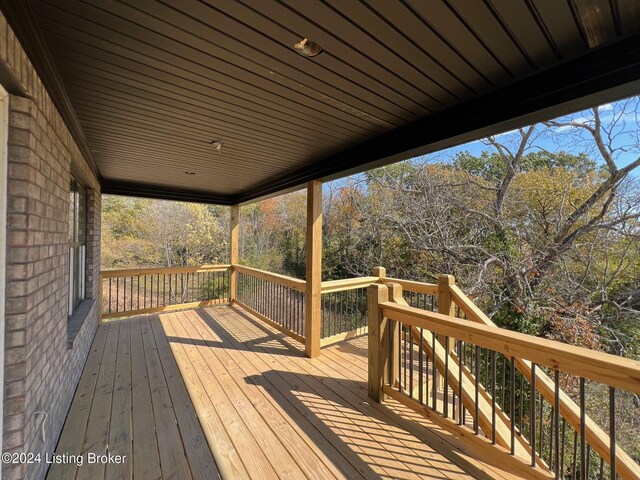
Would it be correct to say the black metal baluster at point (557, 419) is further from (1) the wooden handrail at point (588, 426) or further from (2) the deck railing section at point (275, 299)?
(2) the deck railing section at point (275, 299)

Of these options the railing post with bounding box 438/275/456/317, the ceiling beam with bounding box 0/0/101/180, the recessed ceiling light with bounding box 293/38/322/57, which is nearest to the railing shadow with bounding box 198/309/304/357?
the railing post with bounding box 438/275/456/317

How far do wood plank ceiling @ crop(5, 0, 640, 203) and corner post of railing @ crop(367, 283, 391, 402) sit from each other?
1.26 metres

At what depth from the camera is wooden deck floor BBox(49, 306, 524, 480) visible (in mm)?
1754

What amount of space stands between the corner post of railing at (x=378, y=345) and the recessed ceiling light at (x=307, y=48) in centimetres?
186

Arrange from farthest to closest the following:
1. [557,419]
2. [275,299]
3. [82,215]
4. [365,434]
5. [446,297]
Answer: [275,299], [82,215], [446,297], [365,434], [557,419]

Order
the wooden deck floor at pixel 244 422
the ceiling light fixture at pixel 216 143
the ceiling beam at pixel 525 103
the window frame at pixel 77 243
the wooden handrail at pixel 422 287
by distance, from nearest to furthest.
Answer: the ceiling beam at pixel 525 103 → the wooden deck floor at pixel 244 422 → the ceiling light fixture at pixel 216 143 → the window frame at pixel 77 243 → the wooden handrail at pixel 422 287

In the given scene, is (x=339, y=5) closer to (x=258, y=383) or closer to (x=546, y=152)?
(x=258, y=383)

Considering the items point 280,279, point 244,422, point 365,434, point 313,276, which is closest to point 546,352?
point 365,434

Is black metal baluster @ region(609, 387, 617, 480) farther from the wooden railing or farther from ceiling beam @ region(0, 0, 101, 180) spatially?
ceiling beam @ region(0, 0, 101, 180)

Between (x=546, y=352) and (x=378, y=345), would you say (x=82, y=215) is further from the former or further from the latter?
(x=546, y=352)

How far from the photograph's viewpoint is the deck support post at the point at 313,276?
3.48 meters

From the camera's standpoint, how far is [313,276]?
11.5 ft

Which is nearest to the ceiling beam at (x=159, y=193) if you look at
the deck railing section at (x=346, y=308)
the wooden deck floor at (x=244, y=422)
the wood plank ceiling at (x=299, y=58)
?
the wood plank ceiling at (x=299, y=58)

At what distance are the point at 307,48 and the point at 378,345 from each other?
7.40ft
